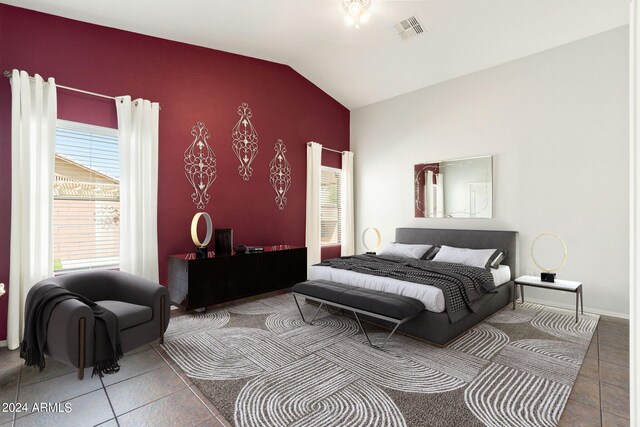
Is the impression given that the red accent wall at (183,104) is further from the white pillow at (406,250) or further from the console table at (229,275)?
the white pillow at (406,250)

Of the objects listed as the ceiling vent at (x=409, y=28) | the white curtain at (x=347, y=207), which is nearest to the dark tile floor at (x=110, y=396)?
the white curtain at (x=347, y=207)

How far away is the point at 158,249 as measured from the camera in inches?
167

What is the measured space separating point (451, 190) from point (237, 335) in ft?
12.6

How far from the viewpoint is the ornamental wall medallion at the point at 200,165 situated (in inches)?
179

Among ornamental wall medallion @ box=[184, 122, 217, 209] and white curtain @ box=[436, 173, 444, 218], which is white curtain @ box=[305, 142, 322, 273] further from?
white curtain @ box=[436, 173, 444, 218]

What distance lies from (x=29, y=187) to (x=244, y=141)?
8.64ft

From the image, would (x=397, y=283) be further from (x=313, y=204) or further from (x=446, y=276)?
(x=313, y=204)

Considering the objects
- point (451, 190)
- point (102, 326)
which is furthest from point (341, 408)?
point (451, 190)

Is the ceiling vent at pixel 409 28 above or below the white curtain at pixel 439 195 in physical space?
above

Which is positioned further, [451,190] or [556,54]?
[451,190]

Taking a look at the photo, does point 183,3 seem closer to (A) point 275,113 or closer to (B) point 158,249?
(A) point 275,113

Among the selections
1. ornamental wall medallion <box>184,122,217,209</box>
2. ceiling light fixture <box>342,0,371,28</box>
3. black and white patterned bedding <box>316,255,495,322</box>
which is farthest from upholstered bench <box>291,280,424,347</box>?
ceiling light fixture <box>342,0,371,28</box>

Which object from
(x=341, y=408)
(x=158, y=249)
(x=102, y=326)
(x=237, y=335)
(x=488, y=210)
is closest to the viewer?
(x=341, y=408)

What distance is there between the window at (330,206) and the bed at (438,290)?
1264 mm
